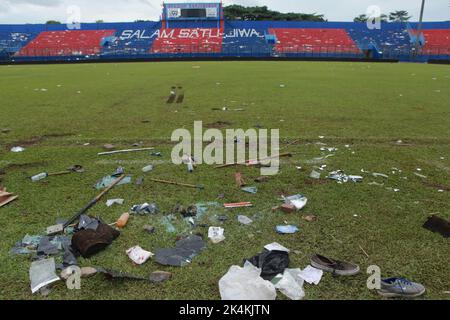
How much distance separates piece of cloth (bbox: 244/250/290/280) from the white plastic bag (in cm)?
5

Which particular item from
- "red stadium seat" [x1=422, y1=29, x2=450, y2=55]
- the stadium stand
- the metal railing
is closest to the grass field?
the metal railing

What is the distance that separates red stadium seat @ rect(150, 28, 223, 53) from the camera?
3438cm

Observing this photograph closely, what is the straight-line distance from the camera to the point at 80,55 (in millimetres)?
32594

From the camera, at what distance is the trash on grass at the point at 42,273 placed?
2056mm

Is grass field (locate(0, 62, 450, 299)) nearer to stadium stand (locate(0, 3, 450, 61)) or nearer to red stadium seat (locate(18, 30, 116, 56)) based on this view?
stadium stand (locate(0, 3, 450, 61))

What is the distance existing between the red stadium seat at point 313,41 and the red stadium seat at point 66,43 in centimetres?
2019

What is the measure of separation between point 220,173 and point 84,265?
196cm

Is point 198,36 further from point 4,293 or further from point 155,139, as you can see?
point 4,293

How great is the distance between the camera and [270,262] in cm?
225

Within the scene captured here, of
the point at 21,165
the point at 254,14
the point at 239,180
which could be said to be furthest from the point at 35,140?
the point at 254,14

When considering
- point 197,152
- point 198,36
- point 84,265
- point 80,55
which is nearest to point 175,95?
point 197,152

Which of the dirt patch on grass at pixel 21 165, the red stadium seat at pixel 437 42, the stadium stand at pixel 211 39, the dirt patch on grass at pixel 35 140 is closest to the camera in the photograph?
the dirt patch on grass at pixel 21 165

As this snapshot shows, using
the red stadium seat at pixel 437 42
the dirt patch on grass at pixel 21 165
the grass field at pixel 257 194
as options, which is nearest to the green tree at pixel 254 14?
the red stadium seat at pixel 437 42

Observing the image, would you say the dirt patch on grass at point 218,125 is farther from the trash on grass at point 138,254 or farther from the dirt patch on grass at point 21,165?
the trash on grass at point 138,254
